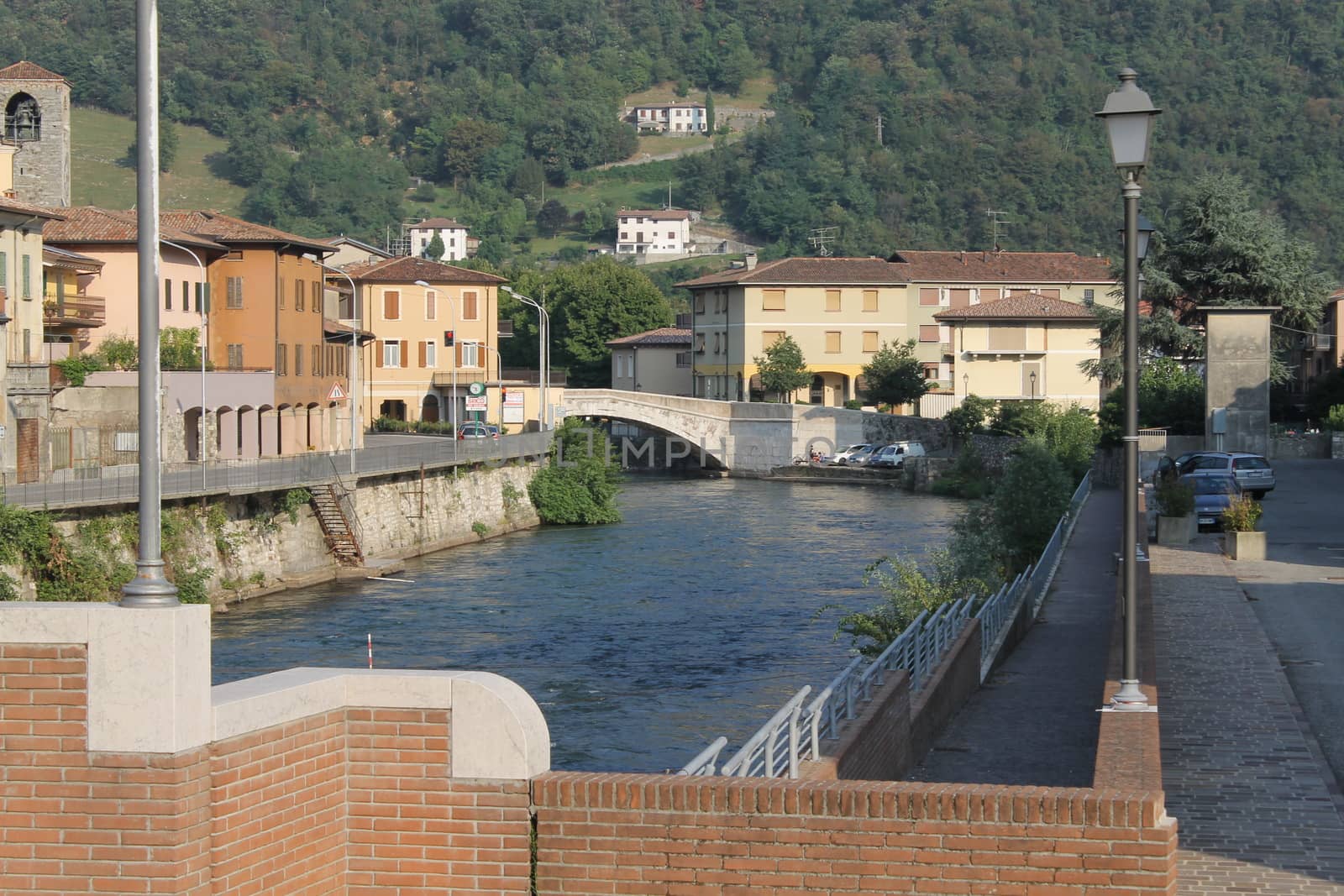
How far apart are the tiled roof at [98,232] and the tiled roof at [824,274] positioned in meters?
39.3

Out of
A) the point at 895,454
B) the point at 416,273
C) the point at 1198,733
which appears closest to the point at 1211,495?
the point at 1198,733

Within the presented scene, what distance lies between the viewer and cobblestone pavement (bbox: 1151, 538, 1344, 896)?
10.7 m

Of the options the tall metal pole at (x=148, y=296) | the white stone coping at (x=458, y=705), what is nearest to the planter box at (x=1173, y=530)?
the white stone coping at (x=458, y=705)

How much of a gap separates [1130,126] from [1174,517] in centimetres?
1978

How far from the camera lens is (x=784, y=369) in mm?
87250

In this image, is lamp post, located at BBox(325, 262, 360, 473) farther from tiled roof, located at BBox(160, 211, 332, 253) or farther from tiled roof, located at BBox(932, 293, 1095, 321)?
tiled roof, located at BBox(932, 293, 1095, 321)

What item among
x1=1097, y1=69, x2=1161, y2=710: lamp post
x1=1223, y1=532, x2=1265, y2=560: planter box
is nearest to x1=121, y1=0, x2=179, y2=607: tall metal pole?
x1=1097, y1=69, x2=1161, y2=710: lamp post

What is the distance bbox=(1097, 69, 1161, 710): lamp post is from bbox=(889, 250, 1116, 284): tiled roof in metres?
79.7

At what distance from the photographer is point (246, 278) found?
188 ft

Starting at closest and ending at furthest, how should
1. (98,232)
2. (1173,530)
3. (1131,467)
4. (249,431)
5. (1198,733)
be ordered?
(1131,467) → (1198,733) → (1173,530) → (98,232) → (249,431)

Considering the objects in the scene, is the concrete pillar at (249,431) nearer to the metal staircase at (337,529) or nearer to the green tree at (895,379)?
the metal staircase at (337,529)

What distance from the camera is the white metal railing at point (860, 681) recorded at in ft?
34.3

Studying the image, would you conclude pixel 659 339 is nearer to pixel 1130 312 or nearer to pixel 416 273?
pixel 416 273

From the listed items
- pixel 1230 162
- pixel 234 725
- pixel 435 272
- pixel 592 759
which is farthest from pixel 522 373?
pixel 1230 162
